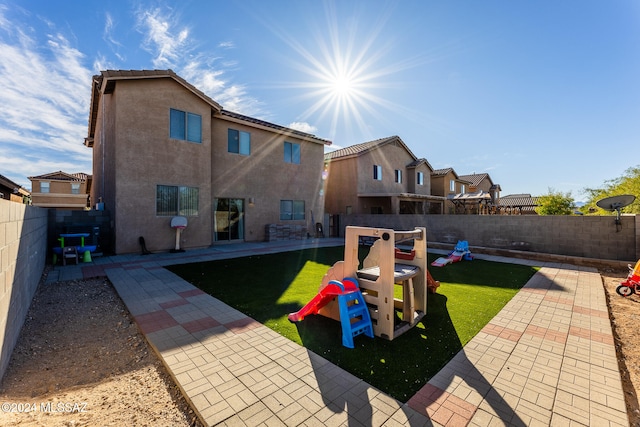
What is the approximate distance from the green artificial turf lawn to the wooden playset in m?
0.20

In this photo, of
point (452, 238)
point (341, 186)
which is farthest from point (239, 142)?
point (452, 238)

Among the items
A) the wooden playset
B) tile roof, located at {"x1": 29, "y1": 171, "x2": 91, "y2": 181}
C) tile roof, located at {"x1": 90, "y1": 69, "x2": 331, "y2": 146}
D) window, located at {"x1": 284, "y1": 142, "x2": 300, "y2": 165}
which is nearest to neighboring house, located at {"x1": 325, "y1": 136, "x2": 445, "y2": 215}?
window, located at {"x1": 284, "y1": 142, "x2": 300, "y2": 165}

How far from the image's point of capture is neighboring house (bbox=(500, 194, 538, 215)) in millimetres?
29066

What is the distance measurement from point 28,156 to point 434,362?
33.0 m

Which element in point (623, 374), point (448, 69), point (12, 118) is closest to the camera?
point (623, 374)

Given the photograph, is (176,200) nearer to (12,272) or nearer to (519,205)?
(12,272)

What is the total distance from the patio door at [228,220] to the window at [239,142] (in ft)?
8.90

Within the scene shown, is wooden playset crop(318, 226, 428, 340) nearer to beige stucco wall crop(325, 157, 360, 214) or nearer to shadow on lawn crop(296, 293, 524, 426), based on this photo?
shadow on lawn crop(296, 293, 524, 426)

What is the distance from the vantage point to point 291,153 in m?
16.9

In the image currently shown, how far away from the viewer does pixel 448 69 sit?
9.86m

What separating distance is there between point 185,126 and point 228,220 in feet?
16.2

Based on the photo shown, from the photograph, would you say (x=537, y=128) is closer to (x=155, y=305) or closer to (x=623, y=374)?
(x=623, y=374)

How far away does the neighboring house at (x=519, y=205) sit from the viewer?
29066mm

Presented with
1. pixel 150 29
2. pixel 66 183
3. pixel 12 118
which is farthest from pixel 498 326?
pixel 66 183
